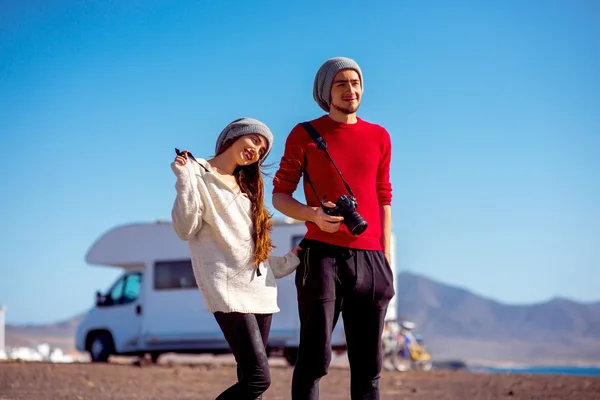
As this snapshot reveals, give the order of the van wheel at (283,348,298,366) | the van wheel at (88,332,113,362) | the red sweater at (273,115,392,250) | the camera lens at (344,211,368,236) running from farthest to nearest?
the van wheel at (88,332,113,362)
the van wheel at (283,348,298,366)
the red sweater at (273,115,392,250)
the camera lens at (344,211,368,236)

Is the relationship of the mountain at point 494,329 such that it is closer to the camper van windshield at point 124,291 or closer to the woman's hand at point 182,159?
the camper van windshield at point 124,291

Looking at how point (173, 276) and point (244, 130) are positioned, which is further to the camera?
point (173, 276)

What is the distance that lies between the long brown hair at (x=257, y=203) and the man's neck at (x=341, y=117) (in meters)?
0.43

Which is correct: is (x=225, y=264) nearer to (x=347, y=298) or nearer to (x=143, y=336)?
(x=347, y=298)

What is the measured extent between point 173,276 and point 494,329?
6365 inches

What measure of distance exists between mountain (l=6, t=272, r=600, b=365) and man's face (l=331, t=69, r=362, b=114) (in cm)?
11619

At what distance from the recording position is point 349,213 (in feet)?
13.1

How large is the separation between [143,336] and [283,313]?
108 inches

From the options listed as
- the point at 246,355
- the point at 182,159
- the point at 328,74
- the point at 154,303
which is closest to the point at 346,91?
the point at 328,74

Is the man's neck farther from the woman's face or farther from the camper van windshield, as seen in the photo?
the camper van windshield

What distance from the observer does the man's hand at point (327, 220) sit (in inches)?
157

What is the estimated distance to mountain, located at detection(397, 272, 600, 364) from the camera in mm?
143250

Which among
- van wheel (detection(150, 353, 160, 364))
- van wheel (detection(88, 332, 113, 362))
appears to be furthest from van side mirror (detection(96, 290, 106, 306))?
van wheel (detection(150, 353, 160, 364))

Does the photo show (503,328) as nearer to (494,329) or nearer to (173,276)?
(494,329)
